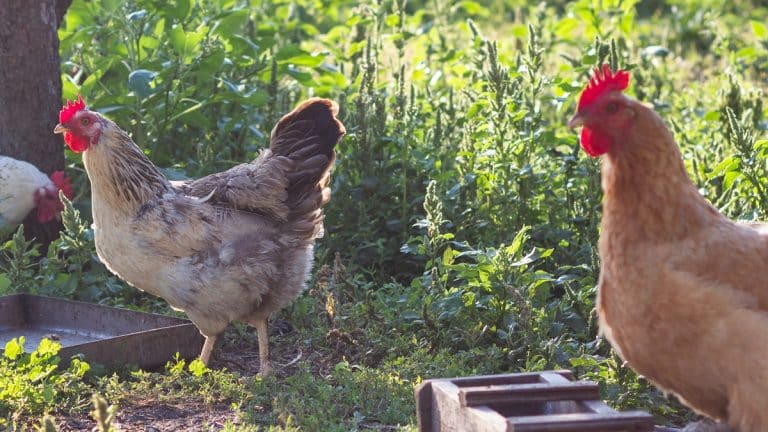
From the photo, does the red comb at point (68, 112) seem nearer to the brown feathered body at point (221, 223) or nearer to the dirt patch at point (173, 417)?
the brown feathered body at point (221, 223)

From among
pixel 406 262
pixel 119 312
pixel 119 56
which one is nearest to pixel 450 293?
pixel 406 262

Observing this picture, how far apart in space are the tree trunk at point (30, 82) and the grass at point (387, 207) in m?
0.28

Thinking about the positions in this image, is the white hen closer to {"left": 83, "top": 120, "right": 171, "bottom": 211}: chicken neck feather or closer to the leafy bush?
{"left": 83, "top": 120, "right": 171, "bottom": 211}: chicken neck feather

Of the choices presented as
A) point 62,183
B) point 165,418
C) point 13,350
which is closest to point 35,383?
point 13,350

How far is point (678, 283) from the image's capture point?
3.50 m

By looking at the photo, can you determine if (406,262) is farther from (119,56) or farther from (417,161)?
(119,56)

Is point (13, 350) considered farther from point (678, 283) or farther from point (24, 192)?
point (678, 283)

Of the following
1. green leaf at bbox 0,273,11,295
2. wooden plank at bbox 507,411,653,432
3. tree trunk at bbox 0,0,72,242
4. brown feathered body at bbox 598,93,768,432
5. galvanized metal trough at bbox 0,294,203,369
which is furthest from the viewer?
tree trunk at bbox 0,0,72,242

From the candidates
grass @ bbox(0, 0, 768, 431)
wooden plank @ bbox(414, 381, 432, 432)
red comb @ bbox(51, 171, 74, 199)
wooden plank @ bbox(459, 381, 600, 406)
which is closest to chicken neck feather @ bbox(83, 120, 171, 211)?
grass @ bbox(0, 0, 768, 431)

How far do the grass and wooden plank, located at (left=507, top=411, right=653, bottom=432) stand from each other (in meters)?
1.17

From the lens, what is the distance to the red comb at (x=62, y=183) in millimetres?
6293

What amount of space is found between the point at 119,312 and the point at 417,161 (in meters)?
2.09

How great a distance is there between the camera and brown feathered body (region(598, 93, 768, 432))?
342 cm

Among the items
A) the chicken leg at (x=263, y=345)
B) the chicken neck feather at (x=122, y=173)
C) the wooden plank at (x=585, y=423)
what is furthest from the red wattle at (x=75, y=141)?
the wooden plank at (x=585, y=423)
